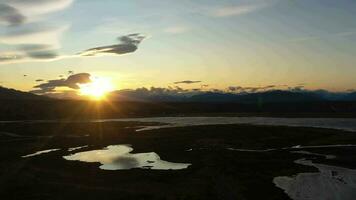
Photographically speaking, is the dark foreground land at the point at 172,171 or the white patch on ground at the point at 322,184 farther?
the dark foreground land at the point at 172,171

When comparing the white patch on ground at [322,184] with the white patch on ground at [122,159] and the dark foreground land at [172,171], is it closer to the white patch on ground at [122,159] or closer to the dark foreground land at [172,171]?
the dark foreground land at [172,171]

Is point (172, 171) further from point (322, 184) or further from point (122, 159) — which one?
point (322, 184)

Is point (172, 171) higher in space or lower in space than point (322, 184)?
higher

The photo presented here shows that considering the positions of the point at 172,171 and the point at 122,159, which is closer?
the point at 172,171

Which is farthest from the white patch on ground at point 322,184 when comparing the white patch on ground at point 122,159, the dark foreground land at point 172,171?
the white patch on ground at point 122,159

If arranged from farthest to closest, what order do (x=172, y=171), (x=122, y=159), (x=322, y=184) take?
(x=122, y=159)
(x=172, y=171)
(x=322, y=184)

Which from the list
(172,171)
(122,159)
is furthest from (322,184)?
(122,159)

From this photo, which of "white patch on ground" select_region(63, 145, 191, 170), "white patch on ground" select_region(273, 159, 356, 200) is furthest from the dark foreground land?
"white patch on ground" select_region(63, 145, 191, 170)
